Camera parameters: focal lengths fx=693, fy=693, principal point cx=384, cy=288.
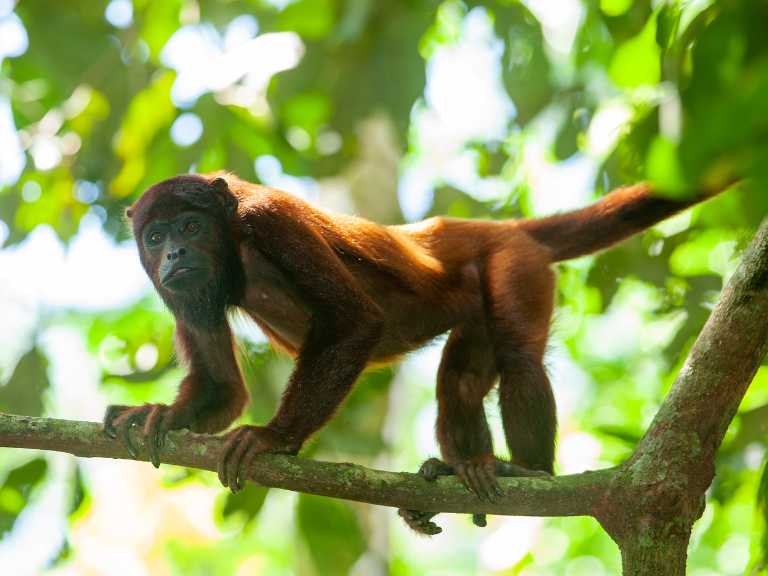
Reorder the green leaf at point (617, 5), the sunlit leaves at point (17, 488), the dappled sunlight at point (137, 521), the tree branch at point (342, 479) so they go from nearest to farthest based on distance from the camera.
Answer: the tree branch at point (342, 479), the sunlit leaves at point (17, 488), the green leaf at point (617, 5), the dappled sunlight at point (137, 521)

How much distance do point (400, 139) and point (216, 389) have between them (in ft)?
7.08

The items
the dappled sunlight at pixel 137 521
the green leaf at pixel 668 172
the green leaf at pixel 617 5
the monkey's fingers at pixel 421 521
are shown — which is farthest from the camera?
the dappled sunlight at pixel 137 521

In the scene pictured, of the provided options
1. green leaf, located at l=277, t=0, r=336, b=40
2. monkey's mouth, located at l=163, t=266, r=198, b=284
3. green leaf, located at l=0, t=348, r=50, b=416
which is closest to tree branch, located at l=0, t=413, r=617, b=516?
monkey's mouth, located at l=163, t=266, r=198, b=284

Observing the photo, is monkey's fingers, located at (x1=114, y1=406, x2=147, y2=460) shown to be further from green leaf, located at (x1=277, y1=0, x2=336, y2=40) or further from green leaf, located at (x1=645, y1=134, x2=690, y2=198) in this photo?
green leaf, located at (x1=645, y1=134, x2=690, y2=198)

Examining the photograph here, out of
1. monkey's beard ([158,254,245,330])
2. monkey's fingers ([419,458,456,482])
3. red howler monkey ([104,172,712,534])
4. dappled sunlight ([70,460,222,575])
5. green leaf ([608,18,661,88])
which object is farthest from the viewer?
dappled sunlight ([70,460,222,575])

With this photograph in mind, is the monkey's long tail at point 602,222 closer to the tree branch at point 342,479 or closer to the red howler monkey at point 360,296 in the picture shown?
the red howler monkey at point 360,296

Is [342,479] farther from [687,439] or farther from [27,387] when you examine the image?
[27,387]

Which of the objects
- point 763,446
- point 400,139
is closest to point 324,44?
point 400,139

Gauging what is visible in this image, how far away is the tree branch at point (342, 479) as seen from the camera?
3182 millimetres

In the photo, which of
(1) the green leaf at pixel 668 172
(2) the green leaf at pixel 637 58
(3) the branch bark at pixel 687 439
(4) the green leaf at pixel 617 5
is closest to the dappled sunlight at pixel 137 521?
(4) the green leaf at pixel 617 5

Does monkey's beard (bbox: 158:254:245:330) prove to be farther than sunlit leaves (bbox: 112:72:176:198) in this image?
No

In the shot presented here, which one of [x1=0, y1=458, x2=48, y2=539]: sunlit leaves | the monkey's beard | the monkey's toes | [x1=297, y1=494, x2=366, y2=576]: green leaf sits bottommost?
[x1=0, y1=458, x2=48, y2=539]: sunlit leaves

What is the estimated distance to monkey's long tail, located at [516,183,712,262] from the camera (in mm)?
4844

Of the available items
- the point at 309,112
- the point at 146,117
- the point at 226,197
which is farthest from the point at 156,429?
the point at 309,112
